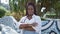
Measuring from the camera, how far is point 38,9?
7051 mm

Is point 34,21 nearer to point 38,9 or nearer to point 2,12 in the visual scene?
point 38,9

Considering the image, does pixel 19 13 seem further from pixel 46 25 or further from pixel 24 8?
pixel 46 25

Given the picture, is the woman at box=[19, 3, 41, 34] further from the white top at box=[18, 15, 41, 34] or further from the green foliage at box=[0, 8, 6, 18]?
the green foliage at box=[0, 8, 6, 18]

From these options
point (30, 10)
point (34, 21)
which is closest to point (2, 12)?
point (30, 10)

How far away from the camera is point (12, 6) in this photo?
7.12 metres

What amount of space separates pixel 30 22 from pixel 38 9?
1.22 ft

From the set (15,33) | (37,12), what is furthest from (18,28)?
(37,12)

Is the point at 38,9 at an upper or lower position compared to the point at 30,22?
upper

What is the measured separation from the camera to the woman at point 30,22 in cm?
698

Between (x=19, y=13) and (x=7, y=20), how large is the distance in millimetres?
349

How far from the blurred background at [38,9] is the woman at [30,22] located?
0.10 metres

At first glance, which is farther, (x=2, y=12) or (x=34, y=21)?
(x=2, y=12)

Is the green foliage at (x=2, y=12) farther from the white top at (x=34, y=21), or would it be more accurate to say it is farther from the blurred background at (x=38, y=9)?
the white top at (x=34, y=21)

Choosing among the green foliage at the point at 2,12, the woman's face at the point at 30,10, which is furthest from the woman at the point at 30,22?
the green foliage at the point at 2,12
